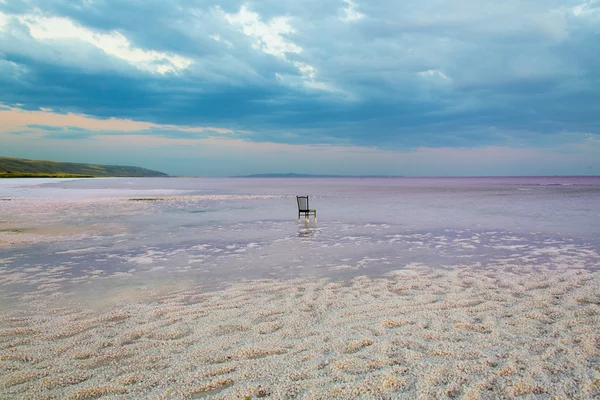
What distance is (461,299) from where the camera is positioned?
6.88m

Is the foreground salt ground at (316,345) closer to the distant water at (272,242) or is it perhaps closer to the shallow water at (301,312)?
the shallow water at (301,312)

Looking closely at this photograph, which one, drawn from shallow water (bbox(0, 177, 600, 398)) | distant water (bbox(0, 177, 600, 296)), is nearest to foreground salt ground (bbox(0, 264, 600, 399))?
shallow water (bbox(0, 177, 600, 398))

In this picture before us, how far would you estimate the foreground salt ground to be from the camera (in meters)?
4.04

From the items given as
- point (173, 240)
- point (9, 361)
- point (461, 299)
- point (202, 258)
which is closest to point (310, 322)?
point (461, 299)

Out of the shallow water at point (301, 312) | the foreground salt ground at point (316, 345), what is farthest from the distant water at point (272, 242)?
the foreground salt ground at point (316, 345)

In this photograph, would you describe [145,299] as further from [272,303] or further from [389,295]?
[389,295]

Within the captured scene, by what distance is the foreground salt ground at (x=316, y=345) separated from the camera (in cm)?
404

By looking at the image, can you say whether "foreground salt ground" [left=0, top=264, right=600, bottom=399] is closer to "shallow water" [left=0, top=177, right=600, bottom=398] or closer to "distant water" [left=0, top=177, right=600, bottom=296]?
"shallow water" [left=0, top=177, right=600, bottom=398]

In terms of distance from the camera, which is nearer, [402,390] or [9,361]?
[402,390]

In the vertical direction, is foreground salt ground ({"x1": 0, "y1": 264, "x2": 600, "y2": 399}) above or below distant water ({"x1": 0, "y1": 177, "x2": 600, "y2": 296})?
above

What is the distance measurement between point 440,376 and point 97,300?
570cm

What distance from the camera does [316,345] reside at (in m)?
5.02

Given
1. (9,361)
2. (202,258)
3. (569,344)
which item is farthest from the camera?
(202,258)

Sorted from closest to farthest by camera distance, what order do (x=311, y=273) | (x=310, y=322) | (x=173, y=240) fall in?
(x=310, y=322)
(x=311, y=273)
(x=173, y=240)
